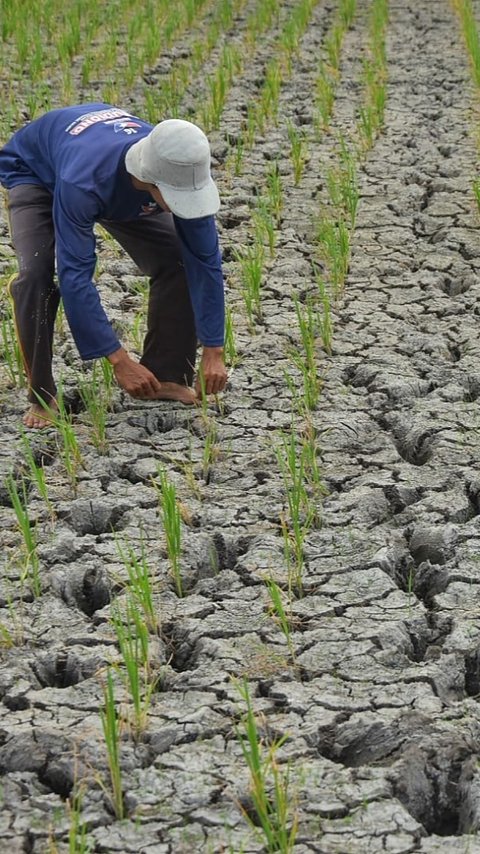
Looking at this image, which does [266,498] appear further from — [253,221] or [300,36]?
[300,36]

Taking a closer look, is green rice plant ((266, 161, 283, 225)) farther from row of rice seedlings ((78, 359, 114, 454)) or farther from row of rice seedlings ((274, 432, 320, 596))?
row of rice seedlings ((274, 432, 320, 596))

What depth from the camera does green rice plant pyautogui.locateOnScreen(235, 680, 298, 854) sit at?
215 cm

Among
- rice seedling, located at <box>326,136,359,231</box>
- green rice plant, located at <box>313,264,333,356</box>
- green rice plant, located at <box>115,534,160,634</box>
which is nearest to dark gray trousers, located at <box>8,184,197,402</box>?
green rice plant, located at <box>313,264,333,356</box>

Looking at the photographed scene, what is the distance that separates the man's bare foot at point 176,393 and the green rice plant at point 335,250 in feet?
3.19

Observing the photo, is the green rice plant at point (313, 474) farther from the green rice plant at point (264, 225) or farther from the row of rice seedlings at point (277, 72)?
the row of rice seedlings at point (277, 72)

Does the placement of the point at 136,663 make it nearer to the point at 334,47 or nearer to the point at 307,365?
the point at 307,365

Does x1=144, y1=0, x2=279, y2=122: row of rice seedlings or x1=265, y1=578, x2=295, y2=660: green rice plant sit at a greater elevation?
x1=144, y1=0, x2=279, y2=122: row of rice seedlings

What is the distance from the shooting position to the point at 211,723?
254 centimetres

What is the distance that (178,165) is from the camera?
11.0ft

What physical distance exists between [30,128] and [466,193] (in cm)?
243

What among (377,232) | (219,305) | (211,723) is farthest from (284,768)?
(377,232)

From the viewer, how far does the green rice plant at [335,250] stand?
4.75m

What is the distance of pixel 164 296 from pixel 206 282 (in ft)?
1.07

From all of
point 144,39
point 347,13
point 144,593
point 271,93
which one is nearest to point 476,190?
point 271,93
